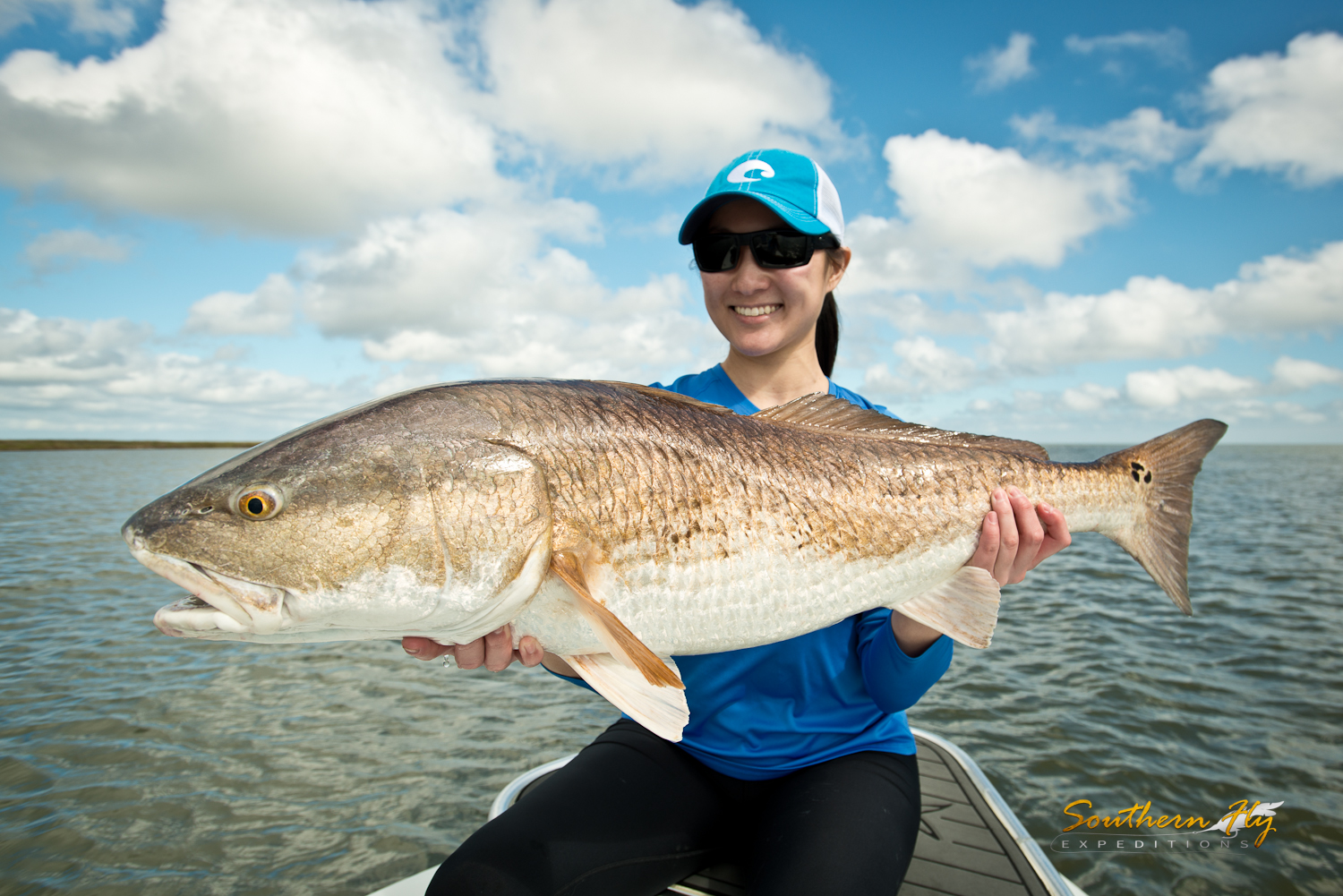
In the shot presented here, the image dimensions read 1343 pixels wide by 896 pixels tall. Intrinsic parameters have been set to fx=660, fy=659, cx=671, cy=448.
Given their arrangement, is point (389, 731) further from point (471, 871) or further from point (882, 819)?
point (882, 819)

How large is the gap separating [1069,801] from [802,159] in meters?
5.87

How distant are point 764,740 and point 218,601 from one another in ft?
6.64

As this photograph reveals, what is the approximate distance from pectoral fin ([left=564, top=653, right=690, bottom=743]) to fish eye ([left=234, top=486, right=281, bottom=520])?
1.04 meters

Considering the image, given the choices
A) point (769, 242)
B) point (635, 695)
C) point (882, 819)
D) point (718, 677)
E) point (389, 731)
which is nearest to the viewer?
point (635, 695)

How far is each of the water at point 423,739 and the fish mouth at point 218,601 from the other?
12.5 ft

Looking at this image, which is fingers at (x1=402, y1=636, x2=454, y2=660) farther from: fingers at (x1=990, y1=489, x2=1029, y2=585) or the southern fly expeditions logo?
the southern fly expeditions logo

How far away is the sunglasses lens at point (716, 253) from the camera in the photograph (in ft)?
10.3

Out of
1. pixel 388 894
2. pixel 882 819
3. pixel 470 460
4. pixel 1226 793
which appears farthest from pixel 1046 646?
pixel 470 460

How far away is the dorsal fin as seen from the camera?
269 centimetres

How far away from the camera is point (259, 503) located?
6.24ft

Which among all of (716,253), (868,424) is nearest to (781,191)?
(716,253)

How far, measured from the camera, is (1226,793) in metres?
5.91

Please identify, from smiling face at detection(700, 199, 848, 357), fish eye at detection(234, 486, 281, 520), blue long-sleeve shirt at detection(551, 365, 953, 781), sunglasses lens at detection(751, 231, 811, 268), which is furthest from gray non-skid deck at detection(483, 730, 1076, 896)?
sunglasses lens at detection(751, 231, 811, 268)

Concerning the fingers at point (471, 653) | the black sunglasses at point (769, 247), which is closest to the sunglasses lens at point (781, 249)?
the black sunglasses at point (769, 247)
